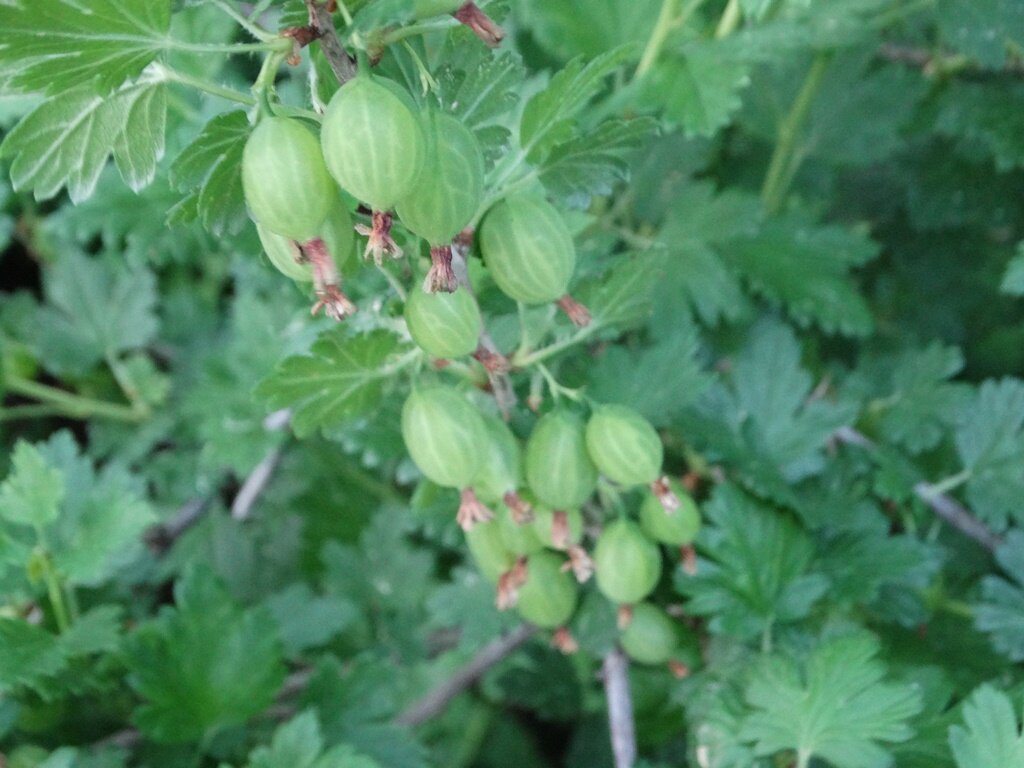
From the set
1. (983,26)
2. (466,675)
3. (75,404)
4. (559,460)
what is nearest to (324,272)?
(559,460)

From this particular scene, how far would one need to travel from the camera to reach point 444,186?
56cm

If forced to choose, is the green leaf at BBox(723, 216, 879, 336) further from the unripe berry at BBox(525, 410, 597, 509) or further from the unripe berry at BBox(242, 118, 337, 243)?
the unripe berry at BBox(242, 118, 337, 243)

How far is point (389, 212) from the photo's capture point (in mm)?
586

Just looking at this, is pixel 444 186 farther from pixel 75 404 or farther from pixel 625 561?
pixel 75 404

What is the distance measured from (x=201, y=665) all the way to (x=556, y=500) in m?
0.48

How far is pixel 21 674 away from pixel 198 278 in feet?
3.62

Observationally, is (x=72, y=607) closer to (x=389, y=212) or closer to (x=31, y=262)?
(x=389, y=212)

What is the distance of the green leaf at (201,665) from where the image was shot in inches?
39.2

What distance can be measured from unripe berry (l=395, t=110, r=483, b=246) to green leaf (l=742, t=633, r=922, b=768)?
0.51 metres

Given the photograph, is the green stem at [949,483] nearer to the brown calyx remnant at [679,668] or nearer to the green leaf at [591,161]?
the brown calyx remnant at [679,668]

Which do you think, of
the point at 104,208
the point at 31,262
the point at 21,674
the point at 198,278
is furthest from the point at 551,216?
the point at 31,262

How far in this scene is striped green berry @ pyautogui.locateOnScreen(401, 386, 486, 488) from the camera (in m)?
0.69

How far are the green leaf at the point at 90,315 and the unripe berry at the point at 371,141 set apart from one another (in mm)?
1155

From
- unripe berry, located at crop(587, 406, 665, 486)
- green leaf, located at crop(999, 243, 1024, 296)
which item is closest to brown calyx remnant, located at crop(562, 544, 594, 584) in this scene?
unripe berry, located at crop(587, 406, 665, 486)
